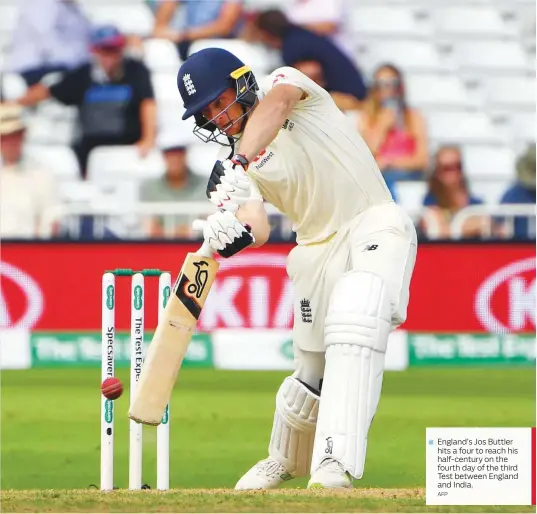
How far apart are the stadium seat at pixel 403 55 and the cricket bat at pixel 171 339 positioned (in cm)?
822

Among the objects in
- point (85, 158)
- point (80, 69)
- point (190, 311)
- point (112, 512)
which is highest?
point (80, 69)

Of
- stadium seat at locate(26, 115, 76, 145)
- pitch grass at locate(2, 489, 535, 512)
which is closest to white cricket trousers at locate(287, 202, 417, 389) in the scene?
pitch grass at locate(2, 489, 535, 512)

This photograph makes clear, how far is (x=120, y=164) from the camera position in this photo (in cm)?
1157

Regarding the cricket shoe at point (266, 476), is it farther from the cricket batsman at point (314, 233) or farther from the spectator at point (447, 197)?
the spectator at point (447, 197)

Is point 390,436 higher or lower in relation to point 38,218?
lower

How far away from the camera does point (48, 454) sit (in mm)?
6375

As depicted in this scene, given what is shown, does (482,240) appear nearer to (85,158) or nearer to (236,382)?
(236,382)

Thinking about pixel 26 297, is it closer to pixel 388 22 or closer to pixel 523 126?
pixel 388 22

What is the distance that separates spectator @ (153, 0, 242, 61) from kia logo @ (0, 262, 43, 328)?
3445mm

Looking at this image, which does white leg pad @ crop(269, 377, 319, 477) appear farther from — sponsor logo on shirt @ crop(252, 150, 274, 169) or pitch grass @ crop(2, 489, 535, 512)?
sponsor logo on shirt @ crop(252, 150, 274, 169)

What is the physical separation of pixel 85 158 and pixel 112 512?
813 centimetres

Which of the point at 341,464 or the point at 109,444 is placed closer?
the point at 341,464

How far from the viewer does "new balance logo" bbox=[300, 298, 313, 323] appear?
4965mm

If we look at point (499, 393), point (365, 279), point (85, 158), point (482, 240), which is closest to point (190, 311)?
point (365, 279)
